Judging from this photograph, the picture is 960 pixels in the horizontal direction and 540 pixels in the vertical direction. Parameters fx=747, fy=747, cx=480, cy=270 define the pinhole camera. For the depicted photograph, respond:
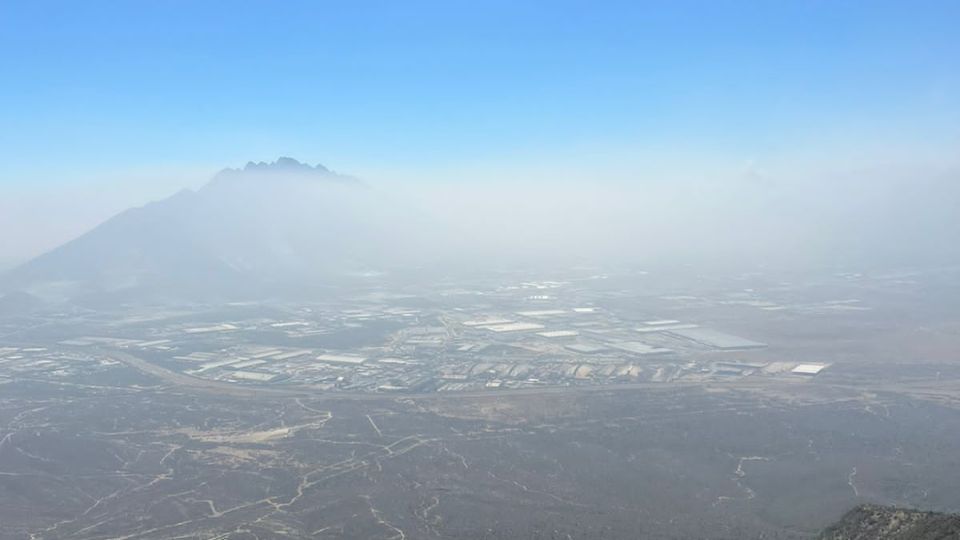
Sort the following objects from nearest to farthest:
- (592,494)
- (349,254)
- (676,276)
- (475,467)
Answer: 1. (592,494)
2. (475,467)
3. (676,276)
4. (349,254)

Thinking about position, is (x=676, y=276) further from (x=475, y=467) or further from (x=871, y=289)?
(x=475, y=467)

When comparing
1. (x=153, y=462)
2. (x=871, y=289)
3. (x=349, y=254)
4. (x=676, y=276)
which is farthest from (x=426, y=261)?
(x=153, y=462)

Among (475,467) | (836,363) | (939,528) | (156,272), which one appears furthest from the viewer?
(156,272)

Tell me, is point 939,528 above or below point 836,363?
above

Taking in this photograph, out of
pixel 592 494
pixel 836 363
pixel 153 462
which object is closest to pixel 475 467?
pixel 592 494

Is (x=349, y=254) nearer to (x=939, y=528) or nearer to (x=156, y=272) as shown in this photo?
(x=156, y=272)

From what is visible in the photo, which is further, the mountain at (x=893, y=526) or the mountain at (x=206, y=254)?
the mountain at (x=206, y=254)

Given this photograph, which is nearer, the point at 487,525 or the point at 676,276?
the point at 487,525
